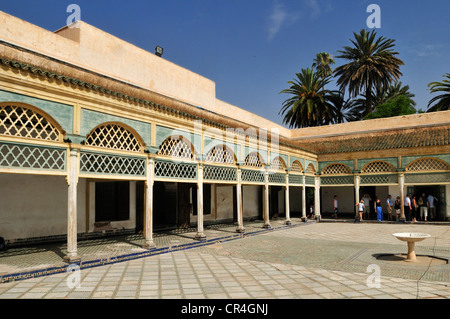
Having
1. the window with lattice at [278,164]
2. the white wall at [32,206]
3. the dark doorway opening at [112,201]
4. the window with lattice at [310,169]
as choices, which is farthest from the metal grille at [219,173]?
the window with lattice at [310,169]

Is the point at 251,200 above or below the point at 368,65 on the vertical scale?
below

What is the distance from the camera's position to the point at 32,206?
887cm

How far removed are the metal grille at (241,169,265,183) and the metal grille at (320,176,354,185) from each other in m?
6.13

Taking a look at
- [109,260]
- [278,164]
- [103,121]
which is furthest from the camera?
[278,164]

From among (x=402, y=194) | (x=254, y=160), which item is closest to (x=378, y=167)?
(x=402, y=194)

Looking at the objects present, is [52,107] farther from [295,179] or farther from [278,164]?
[295,179]

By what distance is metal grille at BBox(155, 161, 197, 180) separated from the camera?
28.5 feet

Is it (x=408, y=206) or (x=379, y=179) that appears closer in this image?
(x=408, y=206)

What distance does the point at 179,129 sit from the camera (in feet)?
30.2

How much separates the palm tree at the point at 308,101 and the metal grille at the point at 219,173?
20893mm

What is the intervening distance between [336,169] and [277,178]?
5.19m

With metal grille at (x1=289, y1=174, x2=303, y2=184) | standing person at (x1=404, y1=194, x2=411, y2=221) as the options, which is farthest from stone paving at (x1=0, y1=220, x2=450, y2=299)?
standing person at (x1=404, y1=194, x2=411, y2=221)
